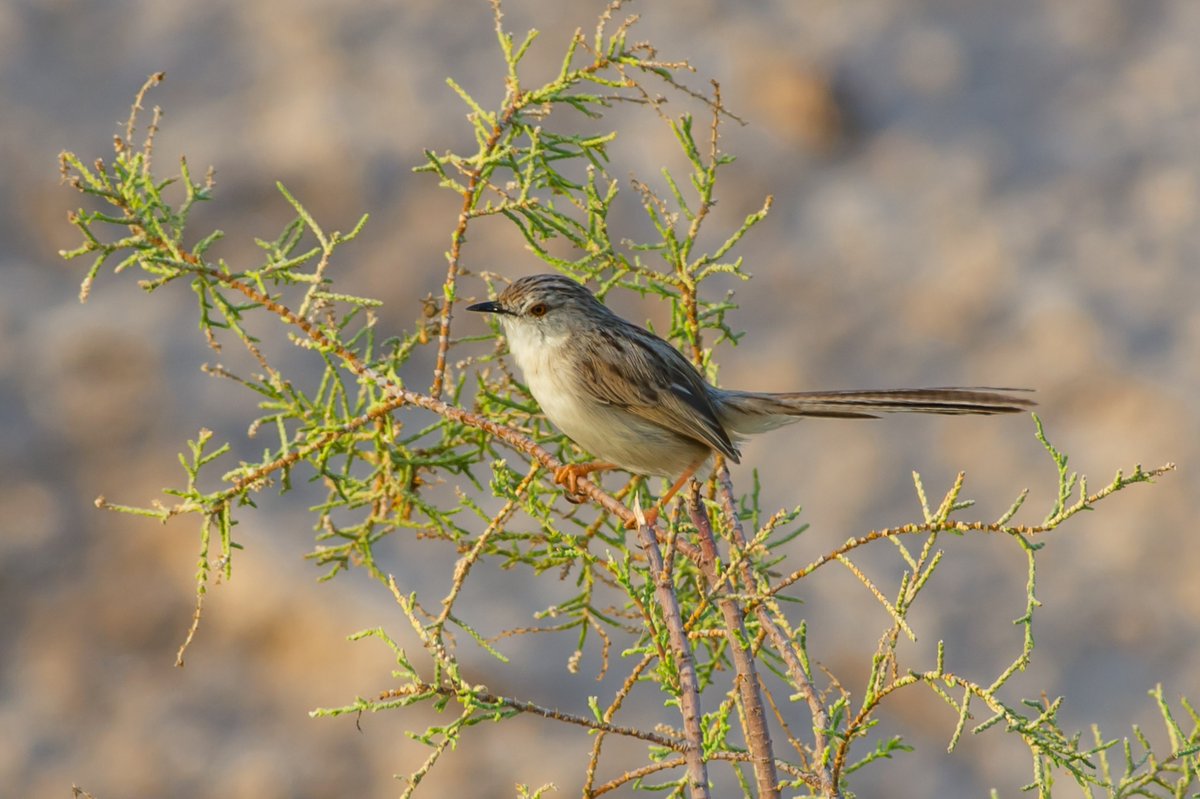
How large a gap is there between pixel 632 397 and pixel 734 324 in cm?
602

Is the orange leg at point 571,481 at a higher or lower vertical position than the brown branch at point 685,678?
higher

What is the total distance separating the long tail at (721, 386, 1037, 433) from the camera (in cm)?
415

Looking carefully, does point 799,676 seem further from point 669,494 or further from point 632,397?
point 632,397

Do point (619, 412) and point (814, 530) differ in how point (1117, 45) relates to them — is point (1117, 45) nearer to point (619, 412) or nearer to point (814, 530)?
point (814, 530)

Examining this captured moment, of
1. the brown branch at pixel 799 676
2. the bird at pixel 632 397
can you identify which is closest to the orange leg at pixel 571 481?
the bird at pixel 632 397

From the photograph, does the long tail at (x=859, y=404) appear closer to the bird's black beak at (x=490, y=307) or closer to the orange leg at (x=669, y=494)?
the orange leg at (x=669, y=494)

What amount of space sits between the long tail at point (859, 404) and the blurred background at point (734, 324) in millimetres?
3852

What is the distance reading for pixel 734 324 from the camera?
10.8 metres

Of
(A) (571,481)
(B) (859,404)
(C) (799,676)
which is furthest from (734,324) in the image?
(C) (799,676)

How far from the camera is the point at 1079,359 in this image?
10523mm

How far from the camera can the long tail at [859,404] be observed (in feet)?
13.6

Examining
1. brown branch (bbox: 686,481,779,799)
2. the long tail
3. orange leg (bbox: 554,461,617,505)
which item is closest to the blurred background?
the long tail

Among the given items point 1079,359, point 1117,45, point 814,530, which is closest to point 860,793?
point 814,530

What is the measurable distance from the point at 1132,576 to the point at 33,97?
9556 mm
